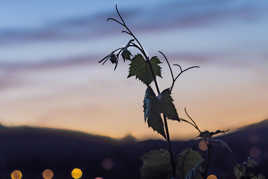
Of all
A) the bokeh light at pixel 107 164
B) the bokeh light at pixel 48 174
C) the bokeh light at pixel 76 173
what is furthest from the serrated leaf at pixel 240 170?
the bokeh light at pixel 107 164

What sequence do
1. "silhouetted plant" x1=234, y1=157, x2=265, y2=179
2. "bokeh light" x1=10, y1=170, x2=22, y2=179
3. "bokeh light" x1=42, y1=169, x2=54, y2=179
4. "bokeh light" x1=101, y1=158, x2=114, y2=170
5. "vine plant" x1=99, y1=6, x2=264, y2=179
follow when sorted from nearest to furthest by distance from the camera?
"vine plant" x1=99, y1=6, x2=264, y2=179
"silhouetted plant" x1=234, y1=157, x2=265, y2=179
"bokeh light" x1=42, y1=169, x2=54, y2=179
"bokeh light" x1=10, y1=170, x2=22, y2=179
"bokeh light" x1=101, y1=158, x2=114, y2=170

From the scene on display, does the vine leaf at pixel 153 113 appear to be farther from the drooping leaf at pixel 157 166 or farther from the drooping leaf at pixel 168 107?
the drooping leaf at pixel 157 166

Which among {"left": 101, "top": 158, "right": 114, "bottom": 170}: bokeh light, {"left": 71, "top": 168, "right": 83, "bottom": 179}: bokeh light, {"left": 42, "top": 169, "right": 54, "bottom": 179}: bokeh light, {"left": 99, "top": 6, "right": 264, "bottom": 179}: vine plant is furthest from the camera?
{"left": 101, "top": 158, "right": 114, "bottom": 170}: bokeh light

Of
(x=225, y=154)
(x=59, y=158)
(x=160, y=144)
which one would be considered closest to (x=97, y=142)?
(x=59, y=158)

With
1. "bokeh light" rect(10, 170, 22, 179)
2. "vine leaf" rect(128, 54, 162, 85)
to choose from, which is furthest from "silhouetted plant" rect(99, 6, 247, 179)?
"bokeh light" rect(10, 170, 22, 179)

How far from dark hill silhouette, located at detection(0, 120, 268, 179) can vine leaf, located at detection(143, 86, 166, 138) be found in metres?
11.1

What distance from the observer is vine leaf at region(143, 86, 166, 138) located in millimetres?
2482

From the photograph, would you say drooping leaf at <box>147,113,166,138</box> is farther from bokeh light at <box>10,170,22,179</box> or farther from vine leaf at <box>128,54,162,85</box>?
bokeh light at <box>10,170,22,179</box>

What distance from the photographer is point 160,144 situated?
14711mm

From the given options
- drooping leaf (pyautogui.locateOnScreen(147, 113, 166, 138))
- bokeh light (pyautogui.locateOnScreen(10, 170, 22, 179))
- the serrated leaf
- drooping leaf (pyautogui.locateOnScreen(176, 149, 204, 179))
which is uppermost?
bokeh light (pyautogui.locateOnScreen(10, 170, 22, 179))

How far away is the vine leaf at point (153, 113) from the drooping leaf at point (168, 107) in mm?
32

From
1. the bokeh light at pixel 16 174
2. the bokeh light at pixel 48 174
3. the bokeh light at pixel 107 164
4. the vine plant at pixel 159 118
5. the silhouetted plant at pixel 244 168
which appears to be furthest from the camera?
the bokeh light at pixel 107 164

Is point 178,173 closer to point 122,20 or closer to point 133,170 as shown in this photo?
point 122,20

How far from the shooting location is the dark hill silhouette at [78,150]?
1405cm
